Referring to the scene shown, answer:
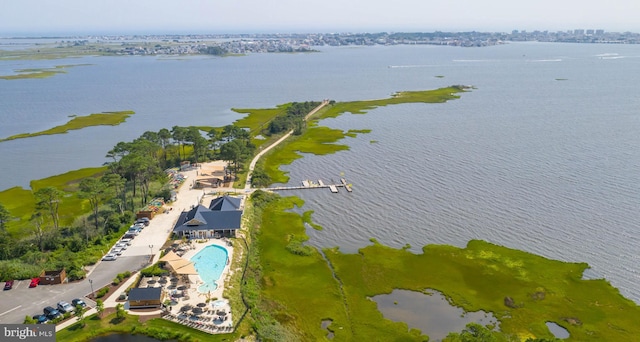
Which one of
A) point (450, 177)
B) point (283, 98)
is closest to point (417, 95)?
point (283, 98)

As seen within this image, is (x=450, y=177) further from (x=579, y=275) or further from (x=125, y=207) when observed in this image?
(x=125, y=207)

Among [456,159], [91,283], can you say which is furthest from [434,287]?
[456,159]

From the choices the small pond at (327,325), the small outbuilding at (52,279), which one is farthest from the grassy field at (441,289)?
the small outbuilding at (52,279)

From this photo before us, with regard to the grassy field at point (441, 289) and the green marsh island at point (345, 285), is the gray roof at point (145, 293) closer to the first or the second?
the green marsh island at point (345, 285)

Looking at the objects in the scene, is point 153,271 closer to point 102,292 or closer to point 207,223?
point 102,292

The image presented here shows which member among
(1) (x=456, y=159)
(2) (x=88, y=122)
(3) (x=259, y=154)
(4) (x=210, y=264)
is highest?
(1) (x=456, y=159)
